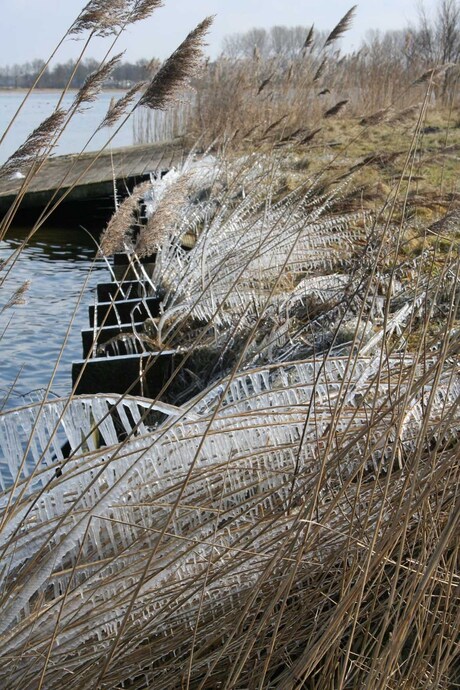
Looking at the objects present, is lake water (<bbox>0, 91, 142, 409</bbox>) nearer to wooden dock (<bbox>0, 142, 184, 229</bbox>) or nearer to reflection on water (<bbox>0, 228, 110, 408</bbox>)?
reflection on water (<bbox>0, 228, 110, 408</bbox>)

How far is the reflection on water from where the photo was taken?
6547mm

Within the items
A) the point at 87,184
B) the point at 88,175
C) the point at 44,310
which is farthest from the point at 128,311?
the point at 88,175

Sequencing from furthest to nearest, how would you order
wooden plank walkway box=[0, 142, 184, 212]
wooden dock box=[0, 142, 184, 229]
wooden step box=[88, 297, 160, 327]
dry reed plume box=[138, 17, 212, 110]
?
wooden dock box=[0, 142, 184, 229] < wooden plank walkway box=[0, 142, 184, 212] < wooden step box=[88, 297, 160, 327] < dry reed plume box=[138, 17, 212, 110]

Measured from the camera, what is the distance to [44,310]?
8.41m

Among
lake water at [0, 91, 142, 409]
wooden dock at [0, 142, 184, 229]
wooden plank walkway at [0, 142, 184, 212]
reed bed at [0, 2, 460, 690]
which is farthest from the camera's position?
wooden dock at [0, 142, 184, 229]

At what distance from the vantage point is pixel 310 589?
2.00m

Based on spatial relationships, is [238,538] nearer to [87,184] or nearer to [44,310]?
[44,310]

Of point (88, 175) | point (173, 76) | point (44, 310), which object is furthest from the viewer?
point (88, 175)

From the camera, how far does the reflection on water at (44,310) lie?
655cm

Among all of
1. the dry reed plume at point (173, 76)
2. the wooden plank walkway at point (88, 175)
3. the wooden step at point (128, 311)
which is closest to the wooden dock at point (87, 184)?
the wooden plank walkway at point (88, 175)

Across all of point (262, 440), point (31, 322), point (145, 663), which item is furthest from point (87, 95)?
point (31, 322)

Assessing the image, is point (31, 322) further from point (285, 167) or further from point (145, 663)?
point (145, 663)

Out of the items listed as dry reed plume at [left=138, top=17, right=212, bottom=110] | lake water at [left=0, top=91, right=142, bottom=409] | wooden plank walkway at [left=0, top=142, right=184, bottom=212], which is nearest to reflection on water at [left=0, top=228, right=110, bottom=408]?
lake water at [left=0, top=91, right=142, bottom=409]

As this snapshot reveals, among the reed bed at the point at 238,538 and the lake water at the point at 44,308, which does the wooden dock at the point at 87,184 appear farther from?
the reed bed at the point at 238,538
